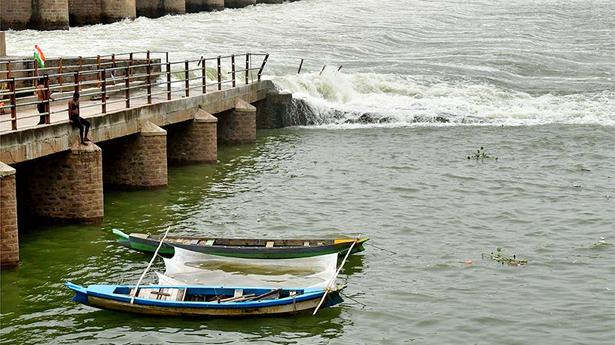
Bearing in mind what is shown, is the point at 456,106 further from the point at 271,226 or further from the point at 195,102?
the point at 271,226

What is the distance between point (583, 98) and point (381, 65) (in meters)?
10.6

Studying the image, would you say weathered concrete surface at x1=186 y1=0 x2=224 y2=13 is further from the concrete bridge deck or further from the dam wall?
the concrete bridge deck

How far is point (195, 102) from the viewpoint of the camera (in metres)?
27.4

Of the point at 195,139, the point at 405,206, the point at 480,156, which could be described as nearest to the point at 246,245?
the point at 405,206

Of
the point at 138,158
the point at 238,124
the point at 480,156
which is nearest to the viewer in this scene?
the point at 138,158

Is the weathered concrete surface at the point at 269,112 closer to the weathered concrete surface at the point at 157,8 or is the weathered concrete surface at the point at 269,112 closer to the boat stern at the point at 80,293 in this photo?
the boat stern at the point at 80,293

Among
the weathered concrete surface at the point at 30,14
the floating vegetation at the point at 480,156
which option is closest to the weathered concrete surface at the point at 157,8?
the weathered concrete surface at the point at 30,14

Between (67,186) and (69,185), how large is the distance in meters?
0.06

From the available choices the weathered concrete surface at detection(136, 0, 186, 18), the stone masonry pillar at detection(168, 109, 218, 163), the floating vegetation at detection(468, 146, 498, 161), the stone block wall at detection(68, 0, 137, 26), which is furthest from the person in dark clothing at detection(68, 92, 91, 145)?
the weathered concrete surface at detection(136, 0, 186, 18)

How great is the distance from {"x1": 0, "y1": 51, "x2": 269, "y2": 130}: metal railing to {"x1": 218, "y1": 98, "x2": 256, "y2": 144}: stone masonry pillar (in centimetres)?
82

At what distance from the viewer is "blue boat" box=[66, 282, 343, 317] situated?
1456cm

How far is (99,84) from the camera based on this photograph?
2744 centimetres

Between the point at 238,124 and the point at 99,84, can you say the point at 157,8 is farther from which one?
the point at 99,84

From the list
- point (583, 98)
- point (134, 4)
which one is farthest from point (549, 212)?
point (134, 4)
